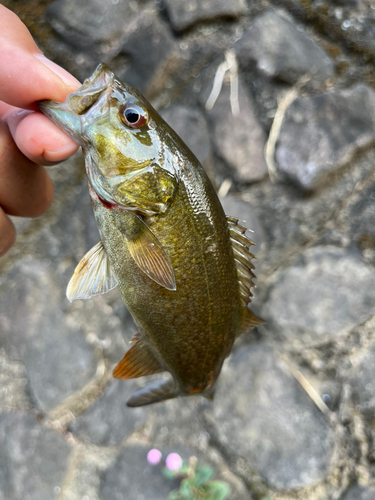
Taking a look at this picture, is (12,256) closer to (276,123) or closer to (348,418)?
(276,123)

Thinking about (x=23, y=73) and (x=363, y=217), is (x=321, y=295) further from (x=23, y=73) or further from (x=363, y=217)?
(x=23, y=73)

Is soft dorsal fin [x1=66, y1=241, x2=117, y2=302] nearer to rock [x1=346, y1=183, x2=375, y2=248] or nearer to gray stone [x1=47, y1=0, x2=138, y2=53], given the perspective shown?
gray stone [x1=47, y1=0, x2=138, y2=53]

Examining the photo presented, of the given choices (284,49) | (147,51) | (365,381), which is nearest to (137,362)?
(365,381)

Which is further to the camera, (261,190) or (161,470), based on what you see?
(261,190)

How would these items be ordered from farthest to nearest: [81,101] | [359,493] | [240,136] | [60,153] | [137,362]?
[240,136], [359,493], [137,362], [60,153], [81,101]

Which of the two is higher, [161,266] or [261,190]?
[161,266]

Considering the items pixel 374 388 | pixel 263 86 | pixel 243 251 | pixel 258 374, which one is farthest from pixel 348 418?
pixel 263 86

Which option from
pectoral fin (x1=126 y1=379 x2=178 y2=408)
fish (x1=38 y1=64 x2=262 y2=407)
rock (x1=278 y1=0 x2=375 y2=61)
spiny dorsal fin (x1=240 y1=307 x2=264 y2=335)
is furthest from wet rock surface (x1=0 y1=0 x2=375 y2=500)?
fish (x1=38 y1=64 x2=262 y2=407)
